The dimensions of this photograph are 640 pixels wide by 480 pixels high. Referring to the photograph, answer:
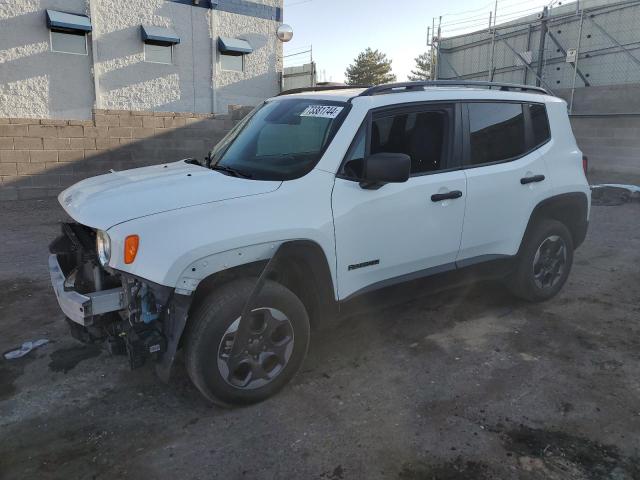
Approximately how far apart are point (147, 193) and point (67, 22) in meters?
12.7

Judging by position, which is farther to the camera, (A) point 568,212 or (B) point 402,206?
(A) point 568,212

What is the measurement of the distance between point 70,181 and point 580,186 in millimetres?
8120

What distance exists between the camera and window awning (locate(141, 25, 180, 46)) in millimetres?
14781

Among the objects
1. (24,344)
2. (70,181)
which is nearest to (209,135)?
(70,181)

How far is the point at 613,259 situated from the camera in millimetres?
6344

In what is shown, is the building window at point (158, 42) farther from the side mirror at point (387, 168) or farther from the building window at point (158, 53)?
the side mirror at point (387, 168)

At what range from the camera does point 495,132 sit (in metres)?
4.16

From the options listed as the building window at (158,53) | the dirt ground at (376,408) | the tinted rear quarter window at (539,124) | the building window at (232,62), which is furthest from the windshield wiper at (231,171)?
the building window at (232,62)

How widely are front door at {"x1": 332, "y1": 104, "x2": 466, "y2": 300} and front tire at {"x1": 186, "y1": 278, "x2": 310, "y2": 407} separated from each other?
0.44m

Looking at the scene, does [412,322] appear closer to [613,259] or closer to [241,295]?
[241,295]

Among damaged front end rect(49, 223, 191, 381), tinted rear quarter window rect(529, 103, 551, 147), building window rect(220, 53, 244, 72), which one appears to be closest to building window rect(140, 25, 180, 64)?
building window rect(220, 53, 244, 72)

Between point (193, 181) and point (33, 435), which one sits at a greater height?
point (193, 181)

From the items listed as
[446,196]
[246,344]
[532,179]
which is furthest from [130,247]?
[532,179]

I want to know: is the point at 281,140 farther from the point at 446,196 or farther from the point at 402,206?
the point at 446,196
